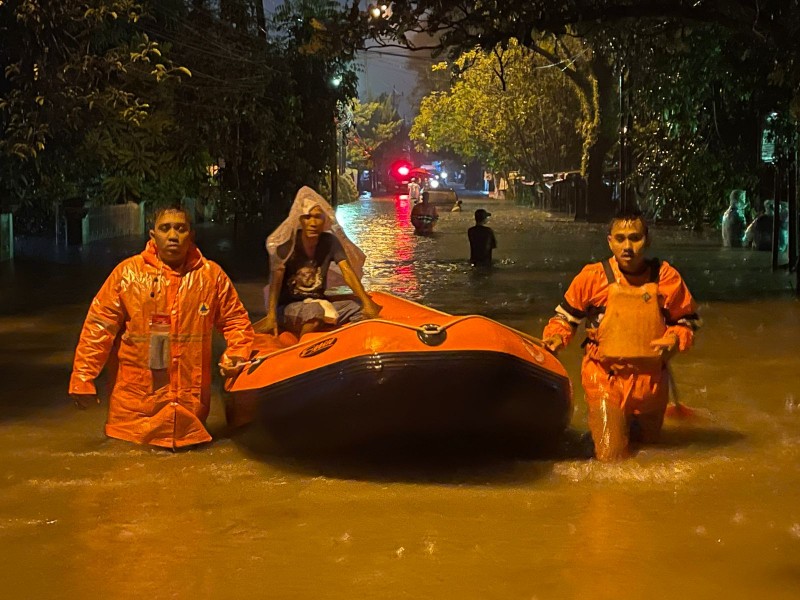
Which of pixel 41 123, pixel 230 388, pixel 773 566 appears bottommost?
pixel 773 566

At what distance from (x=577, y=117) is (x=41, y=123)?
3267 cm

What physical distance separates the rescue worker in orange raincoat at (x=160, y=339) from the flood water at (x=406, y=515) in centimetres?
25

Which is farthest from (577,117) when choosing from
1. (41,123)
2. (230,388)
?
(230,388)

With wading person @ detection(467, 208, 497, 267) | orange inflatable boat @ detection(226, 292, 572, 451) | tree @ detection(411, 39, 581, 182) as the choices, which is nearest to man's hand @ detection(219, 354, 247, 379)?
orange inflatable boat @ detection(226, 292, 572, 451)

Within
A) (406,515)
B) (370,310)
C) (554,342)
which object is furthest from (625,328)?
(370,310)

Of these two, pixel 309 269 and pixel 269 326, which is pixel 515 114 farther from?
pixel 269 326

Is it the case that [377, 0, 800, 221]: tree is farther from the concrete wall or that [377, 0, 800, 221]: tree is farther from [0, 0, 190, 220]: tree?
the concrete wall

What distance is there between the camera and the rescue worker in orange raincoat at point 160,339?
23.2 feet

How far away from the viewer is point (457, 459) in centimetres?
716

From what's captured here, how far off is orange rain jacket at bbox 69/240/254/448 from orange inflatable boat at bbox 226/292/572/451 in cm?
42

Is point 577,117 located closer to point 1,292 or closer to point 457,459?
point 1,292

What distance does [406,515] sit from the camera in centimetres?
614

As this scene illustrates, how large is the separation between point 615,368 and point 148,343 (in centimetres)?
269

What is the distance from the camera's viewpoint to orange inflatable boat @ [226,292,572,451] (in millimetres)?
6312
